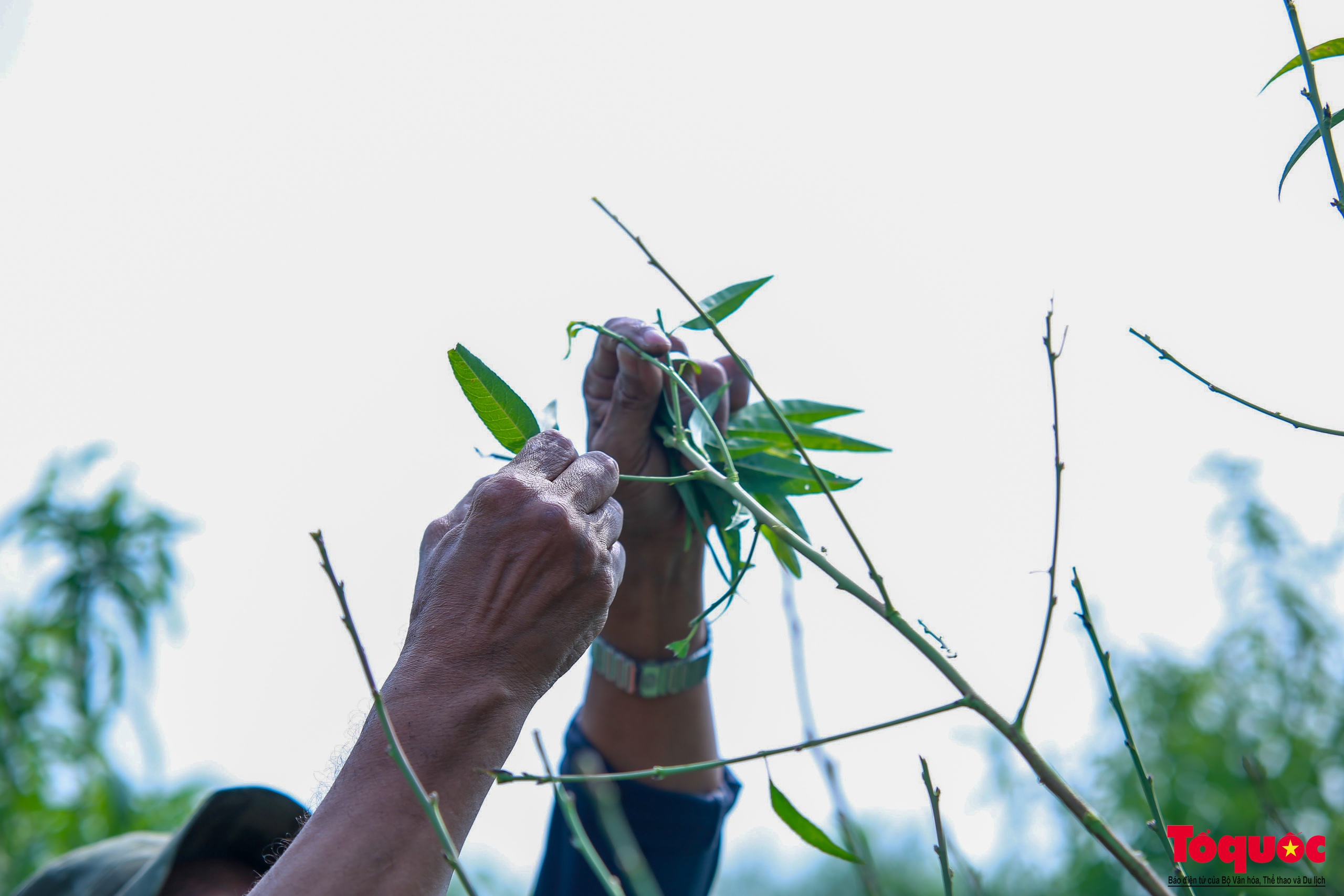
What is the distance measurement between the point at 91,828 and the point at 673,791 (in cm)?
815

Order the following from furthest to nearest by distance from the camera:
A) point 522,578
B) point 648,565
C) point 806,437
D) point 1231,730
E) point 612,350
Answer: point 1231,730, point 648,565, point 612,350, point 806,437, point 522,578

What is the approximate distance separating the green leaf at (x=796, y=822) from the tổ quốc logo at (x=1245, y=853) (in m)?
0.35

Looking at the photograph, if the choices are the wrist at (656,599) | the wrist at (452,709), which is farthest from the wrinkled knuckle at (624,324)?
the wrist at (452,709)

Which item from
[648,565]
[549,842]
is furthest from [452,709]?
[549,842]

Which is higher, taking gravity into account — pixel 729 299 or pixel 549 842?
pixel 729 299

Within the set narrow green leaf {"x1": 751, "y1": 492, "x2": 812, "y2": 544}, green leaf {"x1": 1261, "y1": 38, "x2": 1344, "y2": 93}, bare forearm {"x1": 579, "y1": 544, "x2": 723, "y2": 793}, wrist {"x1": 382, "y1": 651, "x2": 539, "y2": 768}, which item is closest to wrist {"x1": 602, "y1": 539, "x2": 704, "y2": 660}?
bare forearm {"x1": 579, "y1": 544, "x2": 723, "y2": 793}

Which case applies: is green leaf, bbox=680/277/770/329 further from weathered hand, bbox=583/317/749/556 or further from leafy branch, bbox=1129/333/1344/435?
leafy branch, bbox=1129/333/1344/435

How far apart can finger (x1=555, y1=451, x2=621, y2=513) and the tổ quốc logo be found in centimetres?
78

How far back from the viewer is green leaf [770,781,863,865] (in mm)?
1019

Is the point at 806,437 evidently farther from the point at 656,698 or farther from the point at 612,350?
the point at 656,698

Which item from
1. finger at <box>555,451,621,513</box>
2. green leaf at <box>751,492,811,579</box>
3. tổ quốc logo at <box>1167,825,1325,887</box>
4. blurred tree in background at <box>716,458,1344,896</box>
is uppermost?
finger at <box>555,451,621,513</box>

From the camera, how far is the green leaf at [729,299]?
1.47 m

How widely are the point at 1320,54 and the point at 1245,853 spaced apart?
0.90 metres

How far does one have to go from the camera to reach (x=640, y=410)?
1.62 meters
